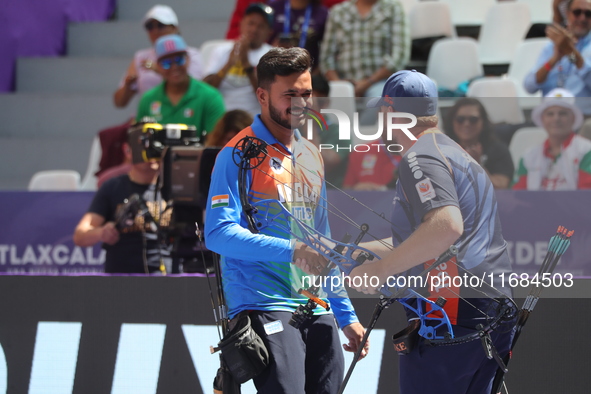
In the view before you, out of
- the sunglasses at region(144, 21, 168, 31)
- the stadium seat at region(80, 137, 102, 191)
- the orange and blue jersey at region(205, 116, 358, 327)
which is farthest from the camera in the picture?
the stadium seat at region(80, 137, 102, 191)

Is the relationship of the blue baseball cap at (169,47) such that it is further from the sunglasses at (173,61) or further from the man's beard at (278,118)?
the man's beard at (278,118)

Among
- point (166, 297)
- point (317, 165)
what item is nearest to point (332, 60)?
point (166, 297)

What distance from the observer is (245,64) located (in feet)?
22.6

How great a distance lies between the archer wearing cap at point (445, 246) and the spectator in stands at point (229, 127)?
2277 millimetres

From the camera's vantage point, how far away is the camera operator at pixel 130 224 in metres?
5.05

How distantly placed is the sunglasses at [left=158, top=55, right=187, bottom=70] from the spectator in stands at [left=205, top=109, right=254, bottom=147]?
1405 mm

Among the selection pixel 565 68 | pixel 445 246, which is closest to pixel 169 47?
pixel 565 68

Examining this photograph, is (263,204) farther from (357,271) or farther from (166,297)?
(166,297)

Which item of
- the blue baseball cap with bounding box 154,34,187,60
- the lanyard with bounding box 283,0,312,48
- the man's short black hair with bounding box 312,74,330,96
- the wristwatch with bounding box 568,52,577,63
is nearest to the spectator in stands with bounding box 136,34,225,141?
the blue baseball cap with bounding box 154,34,187,60

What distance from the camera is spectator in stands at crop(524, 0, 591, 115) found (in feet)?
20.8

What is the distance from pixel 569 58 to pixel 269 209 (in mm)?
4155

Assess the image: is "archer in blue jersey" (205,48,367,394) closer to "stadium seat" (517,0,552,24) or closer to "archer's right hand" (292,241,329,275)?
"archer's right hand" (292,241,329,275)

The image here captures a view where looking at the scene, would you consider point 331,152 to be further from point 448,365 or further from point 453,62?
point 453,62

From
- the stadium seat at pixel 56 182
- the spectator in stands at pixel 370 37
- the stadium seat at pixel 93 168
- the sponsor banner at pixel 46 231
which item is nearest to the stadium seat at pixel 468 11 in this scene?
the spectator in stands at pixel 370 37
